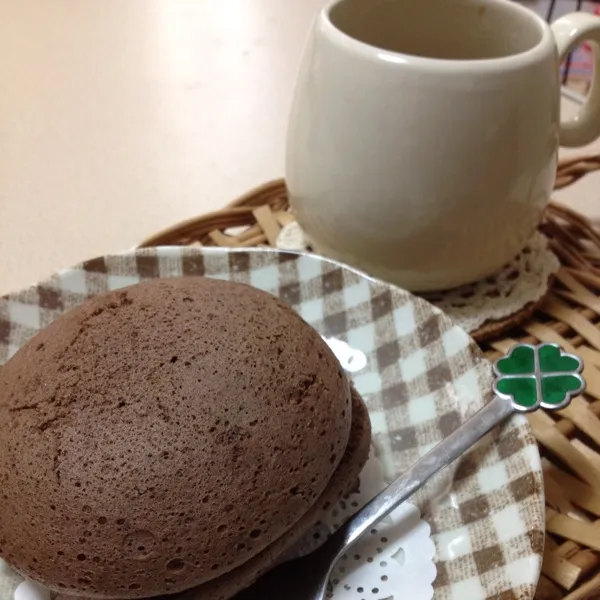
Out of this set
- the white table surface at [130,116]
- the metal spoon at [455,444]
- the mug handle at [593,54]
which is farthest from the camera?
the white table surface at [130,116]

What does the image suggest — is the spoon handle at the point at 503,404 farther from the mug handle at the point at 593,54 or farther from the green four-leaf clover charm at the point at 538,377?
the mug handle at the point at 593,54

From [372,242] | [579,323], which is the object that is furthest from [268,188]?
[579,323]

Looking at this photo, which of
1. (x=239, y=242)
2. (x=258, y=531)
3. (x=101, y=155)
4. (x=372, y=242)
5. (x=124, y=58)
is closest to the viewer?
(x=258, y=531)

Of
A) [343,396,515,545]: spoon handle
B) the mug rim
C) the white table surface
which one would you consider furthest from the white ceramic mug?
the white table surface

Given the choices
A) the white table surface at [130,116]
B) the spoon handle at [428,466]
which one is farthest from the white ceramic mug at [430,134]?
the white table surface at [130,116]

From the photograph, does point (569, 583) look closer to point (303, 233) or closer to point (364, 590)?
point (364, 590)
